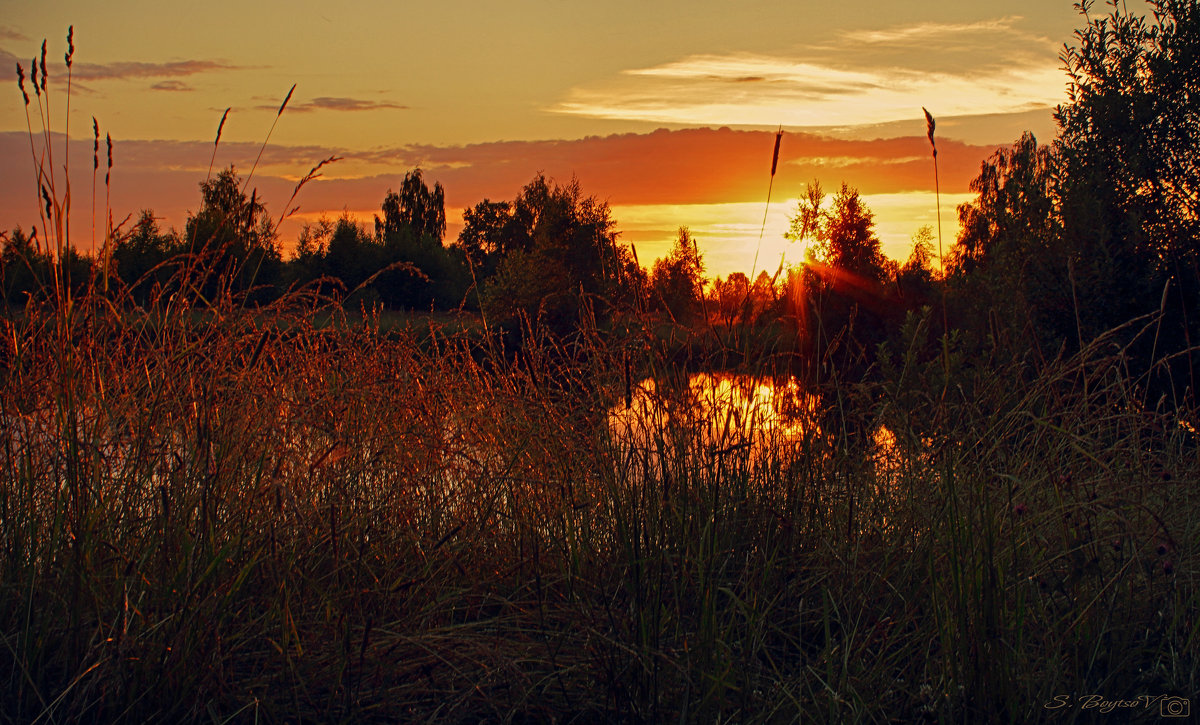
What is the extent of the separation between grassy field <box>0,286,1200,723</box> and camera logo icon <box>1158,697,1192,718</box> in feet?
0.05

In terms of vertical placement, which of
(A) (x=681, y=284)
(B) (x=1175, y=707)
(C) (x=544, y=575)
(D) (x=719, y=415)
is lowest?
(B) (x=1175, y=707)

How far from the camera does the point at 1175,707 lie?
195 centimetres

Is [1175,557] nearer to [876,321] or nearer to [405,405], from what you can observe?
[405,405]

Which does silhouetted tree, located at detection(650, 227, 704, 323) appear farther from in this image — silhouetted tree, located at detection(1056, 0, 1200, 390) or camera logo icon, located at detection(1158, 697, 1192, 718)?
silhouetted tree, located at detection(1056, 0, 1200, 390)

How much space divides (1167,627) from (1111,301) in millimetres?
6475

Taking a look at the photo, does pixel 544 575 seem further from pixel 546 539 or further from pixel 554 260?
pixel 554 260

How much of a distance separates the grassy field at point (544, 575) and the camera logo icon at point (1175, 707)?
2cm

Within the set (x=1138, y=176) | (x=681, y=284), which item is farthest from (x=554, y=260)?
(x=681, y=284)

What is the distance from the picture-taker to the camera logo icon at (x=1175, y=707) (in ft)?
6.37

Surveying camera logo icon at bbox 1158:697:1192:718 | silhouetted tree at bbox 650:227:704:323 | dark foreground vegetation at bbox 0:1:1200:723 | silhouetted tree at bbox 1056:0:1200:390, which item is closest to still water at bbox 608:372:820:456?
dark foreground vegetation at bbox 0:1:1200:723

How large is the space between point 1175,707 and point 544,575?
5.51 feet

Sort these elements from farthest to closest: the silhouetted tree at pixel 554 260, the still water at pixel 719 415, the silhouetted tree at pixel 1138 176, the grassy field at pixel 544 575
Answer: the silhouetted tree at pixel 554 260
the silhouetted tree at pixel 1138 176
the still water at pixel 719 415
the grassy field at pixel 544 575

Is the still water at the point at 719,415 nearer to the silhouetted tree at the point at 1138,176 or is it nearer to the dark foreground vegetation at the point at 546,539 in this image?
the dark foreground vegetation at the point at 546,539

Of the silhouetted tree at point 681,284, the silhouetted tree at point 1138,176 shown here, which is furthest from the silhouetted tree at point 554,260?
the silhouetted tree at point 681,284
